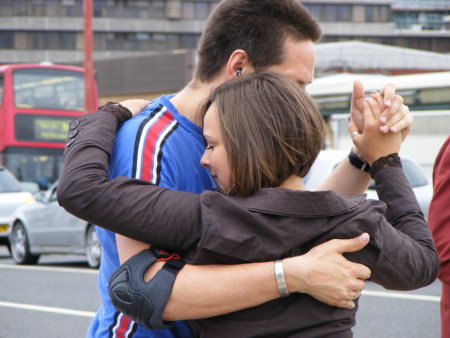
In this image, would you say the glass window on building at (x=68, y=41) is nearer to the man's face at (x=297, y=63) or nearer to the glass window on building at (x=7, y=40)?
the glass window on building at (x=7, y=40)

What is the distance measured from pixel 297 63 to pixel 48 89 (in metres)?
21.1

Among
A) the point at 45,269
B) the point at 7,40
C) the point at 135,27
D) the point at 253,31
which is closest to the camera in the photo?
the point at 253,31

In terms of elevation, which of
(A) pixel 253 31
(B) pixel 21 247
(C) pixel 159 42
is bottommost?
(B) pixel 21 247

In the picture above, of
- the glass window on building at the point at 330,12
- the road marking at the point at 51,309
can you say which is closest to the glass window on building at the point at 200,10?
the glass window on building at the point at 330,12

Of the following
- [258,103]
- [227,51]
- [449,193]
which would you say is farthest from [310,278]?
[449,193]

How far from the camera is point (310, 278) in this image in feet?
6.04

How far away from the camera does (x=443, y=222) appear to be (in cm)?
263

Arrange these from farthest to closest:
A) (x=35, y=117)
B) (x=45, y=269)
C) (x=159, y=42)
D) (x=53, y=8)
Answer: (x=159, y=42), (x=53, y=8), (x=35, y=117), (x=45, y=269)

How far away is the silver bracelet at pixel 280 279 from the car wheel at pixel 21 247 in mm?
12744

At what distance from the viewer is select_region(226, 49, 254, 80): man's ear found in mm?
2307

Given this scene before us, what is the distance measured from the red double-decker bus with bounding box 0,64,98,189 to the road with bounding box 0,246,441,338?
11.0 m

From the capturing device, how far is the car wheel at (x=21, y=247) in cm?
1417

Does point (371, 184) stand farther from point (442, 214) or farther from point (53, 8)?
point (53, 8)

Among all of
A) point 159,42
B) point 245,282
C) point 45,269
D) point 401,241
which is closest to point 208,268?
point 245,282
